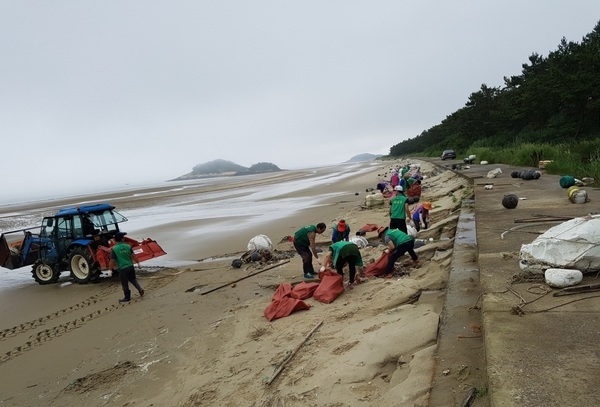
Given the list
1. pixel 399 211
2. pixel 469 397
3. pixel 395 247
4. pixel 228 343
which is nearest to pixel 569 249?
pixel 469 397

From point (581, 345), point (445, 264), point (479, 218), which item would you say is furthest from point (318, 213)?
point (581, 345)

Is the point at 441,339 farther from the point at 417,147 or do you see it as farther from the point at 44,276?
the point at 417,147

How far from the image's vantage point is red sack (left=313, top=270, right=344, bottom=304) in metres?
6.25

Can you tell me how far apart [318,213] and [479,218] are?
9986 mm

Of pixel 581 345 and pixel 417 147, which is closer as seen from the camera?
pixel 581 345

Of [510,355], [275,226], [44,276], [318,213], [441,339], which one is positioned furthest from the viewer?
[318,213]

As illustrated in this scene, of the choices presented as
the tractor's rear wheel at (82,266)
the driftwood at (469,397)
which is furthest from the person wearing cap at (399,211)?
the tractor's rear wheel at (82,266)

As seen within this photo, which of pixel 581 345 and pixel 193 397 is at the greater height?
pixel 581 345

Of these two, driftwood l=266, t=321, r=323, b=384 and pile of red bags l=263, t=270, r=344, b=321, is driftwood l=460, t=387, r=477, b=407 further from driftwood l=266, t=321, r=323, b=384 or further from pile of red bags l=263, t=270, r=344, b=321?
pile of red bags l=263, t=270, r=344, b=321

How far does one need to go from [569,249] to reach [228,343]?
13.6 ft

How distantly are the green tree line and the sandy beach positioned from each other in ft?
43.1

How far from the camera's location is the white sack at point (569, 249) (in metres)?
3.88

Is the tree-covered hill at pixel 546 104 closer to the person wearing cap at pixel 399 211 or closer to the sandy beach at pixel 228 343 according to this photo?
the person wearing cap at pixel 399 211

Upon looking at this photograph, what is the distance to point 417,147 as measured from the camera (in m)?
108
